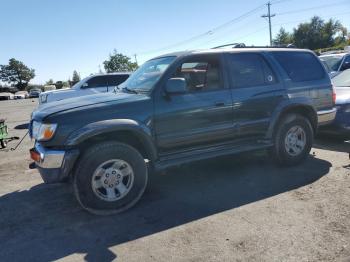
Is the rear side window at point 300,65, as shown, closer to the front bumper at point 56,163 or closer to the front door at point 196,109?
the front door at point 196,109

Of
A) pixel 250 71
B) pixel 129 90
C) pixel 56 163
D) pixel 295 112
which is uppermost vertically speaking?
pixel 250 71

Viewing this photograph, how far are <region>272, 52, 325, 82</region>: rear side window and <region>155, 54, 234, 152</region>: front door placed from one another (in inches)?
51.6

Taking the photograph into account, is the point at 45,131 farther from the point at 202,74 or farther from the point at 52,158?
the point at 202,74

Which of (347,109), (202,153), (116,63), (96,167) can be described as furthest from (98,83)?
(116,63)

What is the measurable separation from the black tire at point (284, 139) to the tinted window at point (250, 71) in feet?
2.31

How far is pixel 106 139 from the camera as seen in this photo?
14.8ft

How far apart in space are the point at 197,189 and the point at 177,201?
1.69 feet

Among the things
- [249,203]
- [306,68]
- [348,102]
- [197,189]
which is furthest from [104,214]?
[348,102]

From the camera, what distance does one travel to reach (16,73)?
101125 millimetres

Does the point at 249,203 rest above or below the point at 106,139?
below

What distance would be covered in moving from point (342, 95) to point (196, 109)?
4358 mm

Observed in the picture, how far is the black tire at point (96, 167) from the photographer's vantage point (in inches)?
167

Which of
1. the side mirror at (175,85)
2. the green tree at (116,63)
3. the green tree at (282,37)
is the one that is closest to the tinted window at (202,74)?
the side mirror at (175,85)

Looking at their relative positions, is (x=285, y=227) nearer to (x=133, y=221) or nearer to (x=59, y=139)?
(x=133, y=221)
